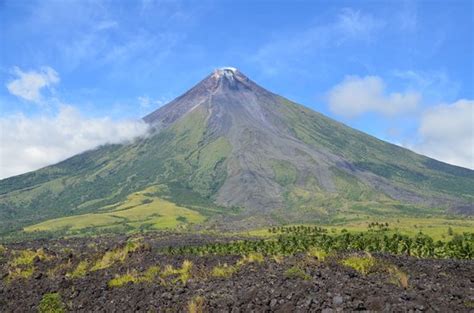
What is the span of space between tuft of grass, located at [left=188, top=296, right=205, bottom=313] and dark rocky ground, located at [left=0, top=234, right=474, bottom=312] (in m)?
0.17

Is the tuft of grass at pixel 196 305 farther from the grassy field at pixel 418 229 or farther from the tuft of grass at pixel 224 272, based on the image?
the grassy field at pixel 418 229

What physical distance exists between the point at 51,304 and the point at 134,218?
5868 inches

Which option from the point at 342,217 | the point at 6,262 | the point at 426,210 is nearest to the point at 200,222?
the point at 342,217

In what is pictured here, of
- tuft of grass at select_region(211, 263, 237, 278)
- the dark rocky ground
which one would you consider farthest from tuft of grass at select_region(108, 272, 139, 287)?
tuft of grass at select_region(211, 263, 237, 278)

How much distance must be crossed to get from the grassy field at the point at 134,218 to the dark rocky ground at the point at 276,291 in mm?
121711

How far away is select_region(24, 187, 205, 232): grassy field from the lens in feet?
497

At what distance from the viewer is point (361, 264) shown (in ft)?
62.7

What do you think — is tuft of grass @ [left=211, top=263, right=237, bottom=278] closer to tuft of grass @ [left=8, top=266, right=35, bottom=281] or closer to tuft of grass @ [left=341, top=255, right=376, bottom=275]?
tuft of grass @ [left=341, top=255, right=376, bottom=275]

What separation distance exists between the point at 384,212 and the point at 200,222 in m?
71.6

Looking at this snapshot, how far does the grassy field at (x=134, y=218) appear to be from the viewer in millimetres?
151500

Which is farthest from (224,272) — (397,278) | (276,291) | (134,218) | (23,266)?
(134,218)

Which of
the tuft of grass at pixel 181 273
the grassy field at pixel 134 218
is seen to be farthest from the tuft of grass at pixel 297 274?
the grassy field at pixel 134 218

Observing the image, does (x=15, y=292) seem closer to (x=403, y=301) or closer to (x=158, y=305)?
(x=158, y=305)

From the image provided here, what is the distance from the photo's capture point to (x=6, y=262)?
124ft
